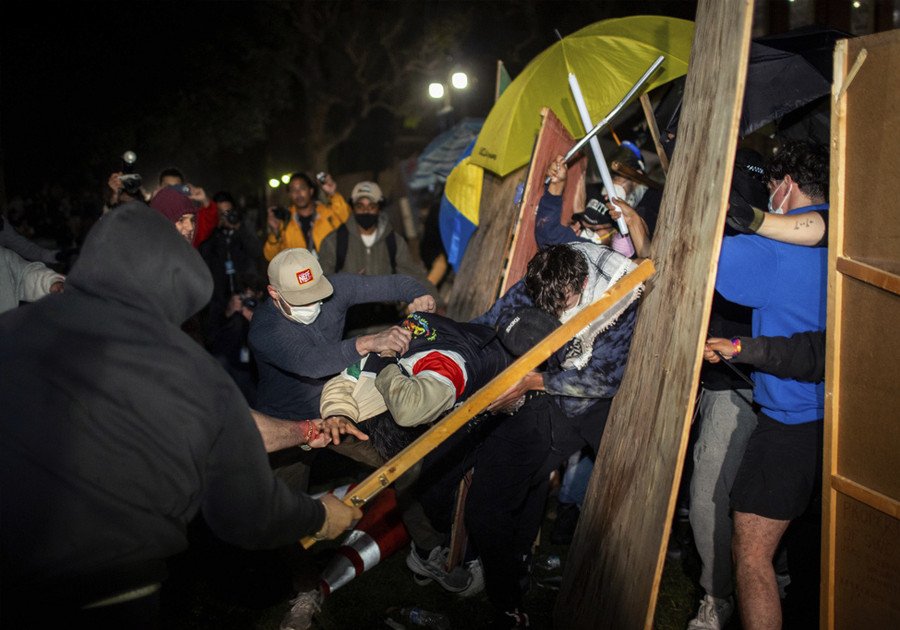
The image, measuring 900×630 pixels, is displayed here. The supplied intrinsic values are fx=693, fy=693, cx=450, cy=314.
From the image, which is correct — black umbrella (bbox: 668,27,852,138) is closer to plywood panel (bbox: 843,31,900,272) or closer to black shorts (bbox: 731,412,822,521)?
plywood panel (bbox: 843,31,900,272)

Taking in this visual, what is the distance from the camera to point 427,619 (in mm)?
3775

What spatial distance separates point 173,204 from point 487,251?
2278mm

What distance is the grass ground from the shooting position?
385 centimetres

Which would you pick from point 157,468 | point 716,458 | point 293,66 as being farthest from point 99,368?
point 293,66

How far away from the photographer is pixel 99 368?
1872mm

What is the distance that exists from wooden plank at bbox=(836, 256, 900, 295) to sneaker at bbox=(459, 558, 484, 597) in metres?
2.64

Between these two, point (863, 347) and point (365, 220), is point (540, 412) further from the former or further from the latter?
point (365, 220)

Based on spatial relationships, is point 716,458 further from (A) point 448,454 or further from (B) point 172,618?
(B) point 172,618

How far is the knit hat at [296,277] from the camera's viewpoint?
3.58 m

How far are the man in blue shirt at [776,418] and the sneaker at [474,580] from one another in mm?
1615

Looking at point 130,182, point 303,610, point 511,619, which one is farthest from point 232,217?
point 511,619

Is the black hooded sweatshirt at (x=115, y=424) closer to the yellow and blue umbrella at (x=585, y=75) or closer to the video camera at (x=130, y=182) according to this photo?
the video camera at (x=130, y=182)

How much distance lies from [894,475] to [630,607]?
991mm

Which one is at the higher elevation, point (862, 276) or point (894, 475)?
point (862, 276)
